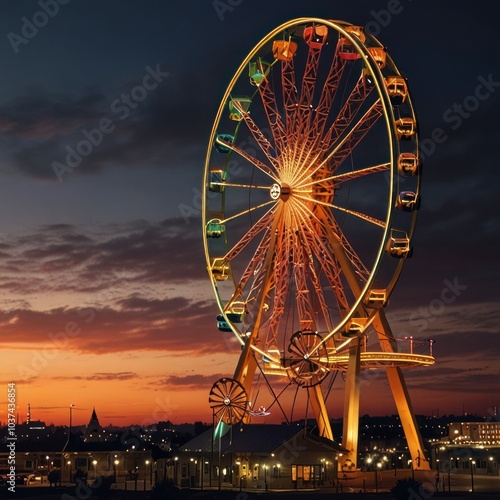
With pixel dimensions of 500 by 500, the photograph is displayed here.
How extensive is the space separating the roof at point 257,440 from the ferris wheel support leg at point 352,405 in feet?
2.33

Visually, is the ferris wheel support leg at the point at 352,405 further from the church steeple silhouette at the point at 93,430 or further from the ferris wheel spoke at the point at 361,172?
the church steeple silhouette at the point at 93,430

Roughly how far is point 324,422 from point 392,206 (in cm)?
2554

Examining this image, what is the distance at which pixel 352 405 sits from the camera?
65.0 meters

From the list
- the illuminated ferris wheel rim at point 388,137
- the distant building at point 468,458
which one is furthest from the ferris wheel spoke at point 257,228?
the distant building at point 468,458

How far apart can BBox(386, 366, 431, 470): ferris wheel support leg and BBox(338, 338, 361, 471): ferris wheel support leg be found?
211 inches

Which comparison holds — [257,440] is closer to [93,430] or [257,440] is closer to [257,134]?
[257,134]

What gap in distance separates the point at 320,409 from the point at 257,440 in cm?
1136

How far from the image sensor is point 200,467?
69562 mm

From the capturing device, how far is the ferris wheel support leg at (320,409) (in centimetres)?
7669

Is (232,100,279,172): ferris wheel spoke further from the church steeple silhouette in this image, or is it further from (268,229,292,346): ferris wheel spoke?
the church steeple silhouette

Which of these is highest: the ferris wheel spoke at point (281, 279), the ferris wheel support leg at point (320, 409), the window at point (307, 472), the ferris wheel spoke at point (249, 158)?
the ferris wheel spoke at point (249, 158)

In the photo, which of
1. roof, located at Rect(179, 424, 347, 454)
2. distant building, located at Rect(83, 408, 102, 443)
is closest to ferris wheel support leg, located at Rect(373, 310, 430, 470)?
roof, located at Rect(179, 424, 347, 454)

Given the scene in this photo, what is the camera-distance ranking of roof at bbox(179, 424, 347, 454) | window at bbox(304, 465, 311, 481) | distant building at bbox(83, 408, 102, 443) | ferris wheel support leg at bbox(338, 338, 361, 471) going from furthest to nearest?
distant building at bbox(83, 408, 102, 443)
roof at bbox(179, 424, 347, 454)
window at bbox(304, 465, 311, 481)
ferris wheel support leg at bbox(338, 338, 361, 471)

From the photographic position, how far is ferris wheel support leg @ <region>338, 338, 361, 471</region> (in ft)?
213
